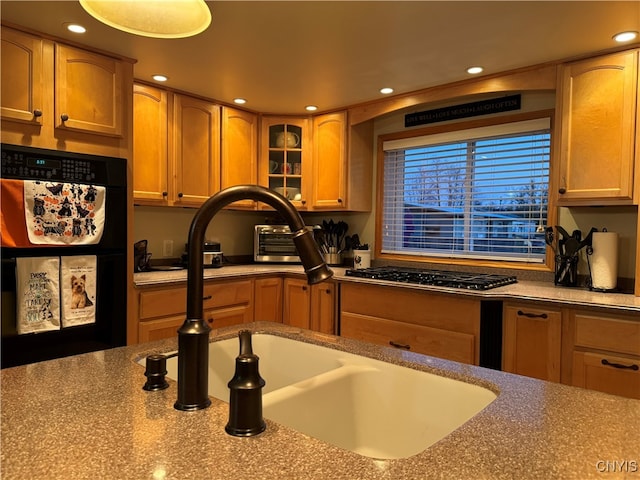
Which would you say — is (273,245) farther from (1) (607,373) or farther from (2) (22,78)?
(1) (607,373)

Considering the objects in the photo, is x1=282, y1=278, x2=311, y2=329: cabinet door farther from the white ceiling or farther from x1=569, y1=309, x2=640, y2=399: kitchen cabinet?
x1=569, y1=309, x2=640, y2=399: kitchen cabinet

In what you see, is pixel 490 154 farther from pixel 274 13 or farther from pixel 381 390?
pixel 381 390

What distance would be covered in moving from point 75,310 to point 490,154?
9.77ft

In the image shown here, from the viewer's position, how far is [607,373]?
219cm

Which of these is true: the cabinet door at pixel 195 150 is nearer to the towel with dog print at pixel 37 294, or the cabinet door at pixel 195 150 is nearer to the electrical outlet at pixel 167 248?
the electrical outlet at pixel 167 248

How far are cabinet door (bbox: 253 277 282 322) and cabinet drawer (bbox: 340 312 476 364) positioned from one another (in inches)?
24.6

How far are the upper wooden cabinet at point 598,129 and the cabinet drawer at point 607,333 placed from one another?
716 millimetres

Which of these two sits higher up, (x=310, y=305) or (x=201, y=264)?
(x=201, y=264)

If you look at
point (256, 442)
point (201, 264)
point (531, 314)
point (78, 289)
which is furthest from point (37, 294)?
point (531, 314)

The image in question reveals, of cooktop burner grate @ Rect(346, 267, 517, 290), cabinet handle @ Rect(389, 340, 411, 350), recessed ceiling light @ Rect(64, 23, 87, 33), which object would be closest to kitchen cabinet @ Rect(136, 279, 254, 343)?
cooktop burner grate @ Rect(346, 267, 517, 290)

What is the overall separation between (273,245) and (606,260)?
2555mm

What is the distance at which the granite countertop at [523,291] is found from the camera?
222 cm

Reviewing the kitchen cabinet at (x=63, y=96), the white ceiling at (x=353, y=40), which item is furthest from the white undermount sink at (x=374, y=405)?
the kitchen cabinet at (x=63, y=96)

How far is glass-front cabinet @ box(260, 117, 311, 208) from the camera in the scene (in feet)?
13.1
